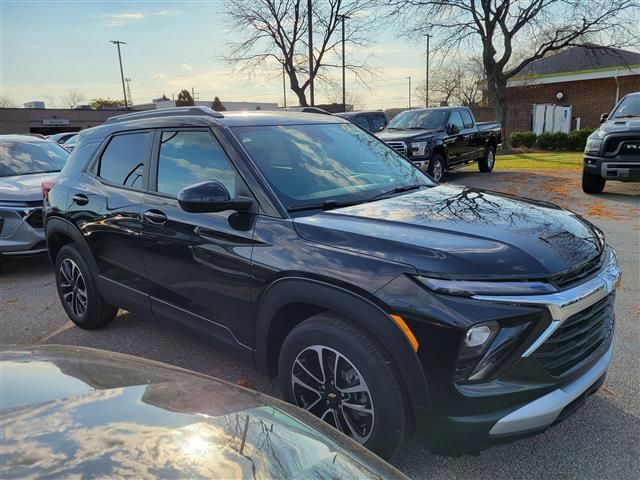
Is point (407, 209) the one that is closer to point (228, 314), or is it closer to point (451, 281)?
point (451, 281)

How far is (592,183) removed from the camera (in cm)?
1030

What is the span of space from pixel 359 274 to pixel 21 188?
242 inches

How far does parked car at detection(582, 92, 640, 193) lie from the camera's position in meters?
9.29

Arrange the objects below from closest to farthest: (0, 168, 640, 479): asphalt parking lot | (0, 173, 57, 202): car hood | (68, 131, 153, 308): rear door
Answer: (0, 168, 640, 479): asphalt parking lot, (68, 131, 153, 308): rear door, (0, 173, 57, 202): car hood

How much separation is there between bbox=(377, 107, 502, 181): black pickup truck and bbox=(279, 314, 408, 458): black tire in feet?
29.0

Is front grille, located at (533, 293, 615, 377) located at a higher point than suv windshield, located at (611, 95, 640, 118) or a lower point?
lower

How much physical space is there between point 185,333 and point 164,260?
0.52m

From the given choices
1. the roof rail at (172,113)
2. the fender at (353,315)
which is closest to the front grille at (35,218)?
the roof rail at (172,113)

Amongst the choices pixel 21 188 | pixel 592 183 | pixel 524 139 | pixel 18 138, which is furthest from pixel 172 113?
pixel 524 139

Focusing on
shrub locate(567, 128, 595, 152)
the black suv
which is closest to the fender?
the black suv

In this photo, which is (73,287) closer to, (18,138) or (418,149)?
(18,138)

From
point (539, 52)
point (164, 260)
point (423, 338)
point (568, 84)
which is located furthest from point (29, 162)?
point (568, 84)

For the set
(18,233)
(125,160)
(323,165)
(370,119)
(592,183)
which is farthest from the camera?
(370,119)

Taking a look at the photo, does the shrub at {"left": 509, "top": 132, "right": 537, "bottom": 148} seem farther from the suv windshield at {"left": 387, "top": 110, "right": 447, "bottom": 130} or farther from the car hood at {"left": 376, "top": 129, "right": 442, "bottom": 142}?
the car hood at {"left": 376, "top": 129, "right": 442, "bottom": 142}
